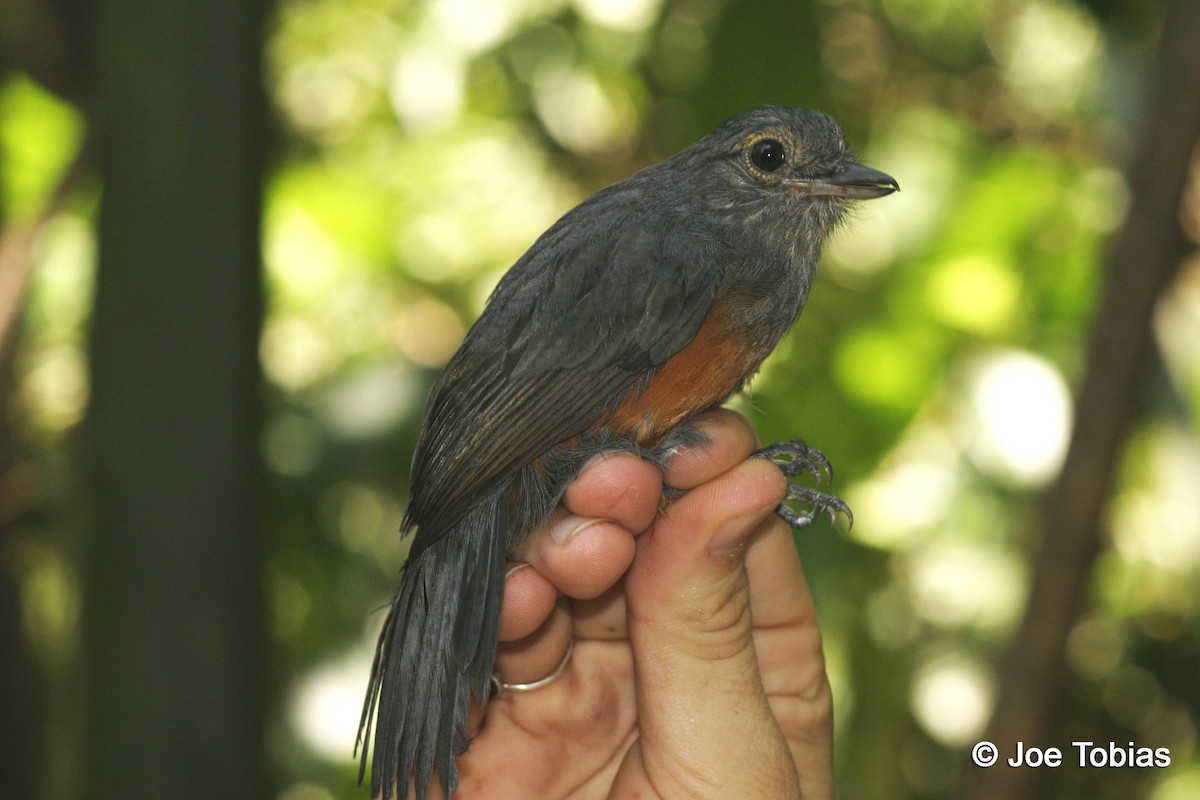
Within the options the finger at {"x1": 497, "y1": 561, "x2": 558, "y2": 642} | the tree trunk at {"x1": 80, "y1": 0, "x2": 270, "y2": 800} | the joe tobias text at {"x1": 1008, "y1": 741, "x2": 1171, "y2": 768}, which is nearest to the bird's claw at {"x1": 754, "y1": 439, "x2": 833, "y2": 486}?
the finger at {"x1": 497, "y1": 561, "x2": 558, "y2": 642}

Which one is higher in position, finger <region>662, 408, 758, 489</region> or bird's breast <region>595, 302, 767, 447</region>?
bird's breast <region>595, 302, 767, 447</region>

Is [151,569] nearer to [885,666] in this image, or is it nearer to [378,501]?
[378,501]

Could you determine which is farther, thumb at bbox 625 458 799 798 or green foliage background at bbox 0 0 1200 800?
green foliage background at bbox 0 0 1200 800

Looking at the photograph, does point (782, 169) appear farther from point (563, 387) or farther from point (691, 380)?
point (563, 387)

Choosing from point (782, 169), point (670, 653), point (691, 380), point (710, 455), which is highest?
point (782, 169)

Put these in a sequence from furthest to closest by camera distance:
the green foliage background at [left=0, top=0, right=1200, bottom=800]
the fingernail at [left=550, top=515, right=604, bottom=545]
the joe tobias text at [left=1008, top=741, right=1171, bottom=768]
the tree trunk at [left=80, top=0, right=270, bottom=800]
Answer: the joe tobias text at [left=1008, top=741, right=1171, bottom=768] < the green foliage background at [left=0, top=0, right=1200, bottom=800] < the tree trunk at [left=80, top=0, right=270, bottom=800] < the fingernail at [left=550, top=515, right=604, bottom=545]

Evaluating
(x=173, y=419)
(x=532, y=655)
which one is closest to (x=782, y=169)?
(x=532, y=655)

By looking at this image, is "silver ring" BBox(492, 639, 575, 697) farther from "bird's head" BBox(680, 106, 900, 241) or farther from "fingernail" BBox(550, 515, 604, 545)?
"bird's head" BBox(680, 106, 900, 241)

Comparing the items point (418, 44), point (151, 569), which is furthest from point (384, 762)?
point (418, 44)
